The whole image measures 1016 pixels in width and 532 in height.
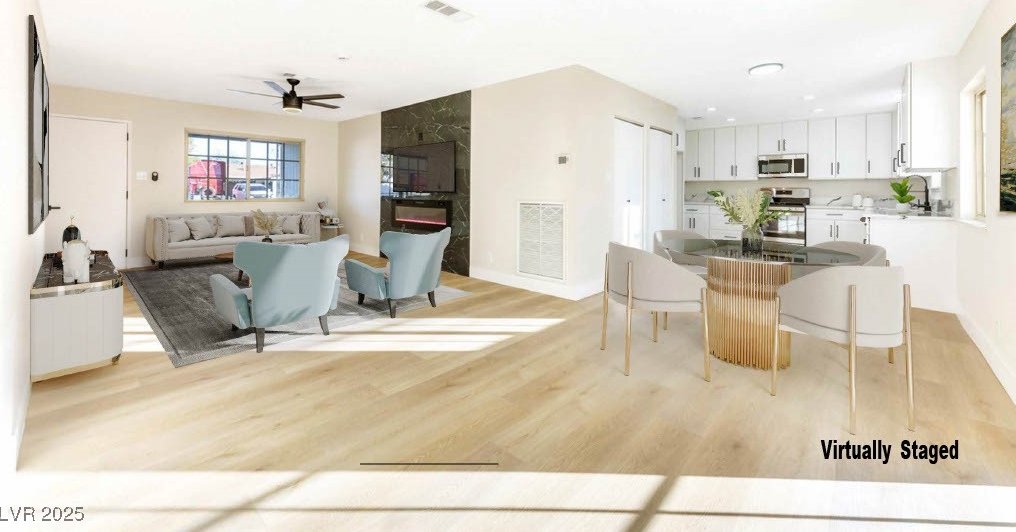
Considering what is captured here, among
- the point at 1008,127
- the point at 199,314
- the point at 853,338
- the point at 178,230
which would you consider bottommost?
the point at 199,314

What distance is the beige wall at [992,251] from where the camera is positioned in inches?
117

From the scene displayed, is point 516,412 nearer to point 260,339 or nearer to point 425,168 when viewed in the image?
point 260,339

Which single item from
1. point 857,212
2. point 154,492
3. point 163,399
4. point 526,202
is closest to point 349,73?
point 526,202

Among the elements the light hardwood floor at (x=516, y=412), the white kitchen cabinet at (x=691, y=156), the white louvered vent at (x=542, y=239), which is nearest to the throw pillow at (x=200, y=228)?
the light hardwood floor at (x=516, y=412)

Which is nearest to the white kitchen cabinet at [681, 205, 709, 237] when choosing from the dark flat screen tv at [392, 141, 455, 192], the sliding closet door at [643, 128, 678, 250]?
the sliding closet door at [643, 128, 678, 250]

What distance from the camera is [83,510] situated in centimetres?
177

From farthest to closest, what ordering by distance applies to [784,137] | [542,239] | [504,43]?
[784,137]
[542,239]
[504,43]

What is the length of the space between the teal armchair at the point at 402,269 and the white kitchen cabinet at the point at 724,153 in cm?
619

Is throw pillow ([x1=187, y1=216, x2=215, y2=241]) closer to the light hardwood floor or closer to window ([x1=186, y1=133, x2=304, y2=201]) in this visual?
window ([x1=186, y1=133, x2=304, y2=201])

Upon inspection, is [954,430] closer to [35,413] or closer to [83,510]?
[83,510]

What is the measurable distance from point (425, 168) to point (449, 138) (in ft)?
2.19

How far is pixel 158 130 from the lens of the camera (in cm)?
724

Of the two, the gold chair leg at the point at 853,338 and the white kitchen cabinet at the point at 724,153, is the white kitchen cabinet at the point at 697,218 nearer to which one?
the white kitchen cabinet at the point at 724,153

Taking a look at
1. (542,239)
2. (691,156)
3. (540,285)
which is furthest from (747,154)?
(540,285)
